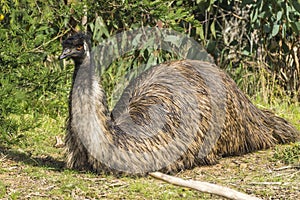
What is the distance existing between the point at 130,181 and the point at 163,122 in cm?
64

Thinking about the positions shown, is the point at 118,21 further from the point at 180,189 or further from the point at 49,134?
the point at 180,189

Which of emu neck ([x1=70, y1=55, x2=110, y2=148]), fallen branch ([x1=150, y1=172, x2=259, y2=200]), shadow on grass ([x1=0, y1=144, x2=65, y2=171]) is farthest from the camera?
shadow on grass ([x1=0, y1=144, x2=65, y2=171])

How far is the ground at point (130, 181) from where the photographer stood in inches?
191

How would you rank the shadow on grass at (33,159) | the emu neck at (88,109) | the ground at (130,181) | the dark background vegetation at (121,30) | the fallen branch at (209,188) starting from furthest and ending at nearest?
the dark background vegetation at (121,30) < the shadow on grass at (33,159) < the emu neck at (88,109) < the ground at (130,181) < the fallen branch at (209,188)

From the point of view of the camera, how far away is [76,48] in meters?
5.19

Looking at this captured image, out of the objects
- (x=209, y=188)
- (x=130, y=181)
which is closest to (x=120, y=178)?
(x=130, y=181)

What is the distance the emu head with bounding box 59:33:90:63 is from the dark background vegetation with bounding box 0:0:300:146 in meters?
0.85

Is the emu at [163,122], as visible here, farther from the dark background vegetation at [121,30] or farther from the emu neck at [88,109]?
the dark background vegetation at [121,30]

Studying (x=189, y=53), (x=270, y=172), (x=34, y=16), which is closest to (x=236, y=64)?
(x=189, y=53)

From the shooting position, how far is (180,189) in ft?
16.3

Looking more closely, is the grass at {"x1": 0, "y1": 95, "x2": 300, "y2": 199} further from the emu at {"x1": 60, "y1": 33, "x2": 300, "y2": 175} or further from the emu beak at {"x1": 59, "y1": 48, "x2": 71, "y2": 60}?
the emu beak at {"x1": 59, "y1": 48, "x2": 71, "y2": 60}

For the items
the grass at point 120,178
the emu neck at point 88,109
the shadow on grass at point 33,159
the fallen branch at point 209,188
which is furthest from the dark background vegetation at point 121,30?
the fallen branch at point 209,188

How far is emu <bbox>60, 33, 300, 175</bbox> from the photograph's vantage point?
5.12 m

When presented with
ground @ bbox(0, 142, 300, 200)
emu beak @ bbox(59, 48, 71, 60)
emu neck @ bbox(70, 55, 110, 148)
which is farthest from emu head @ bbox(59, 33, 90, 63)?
ground @ bbox(0, 142, 300, 200)
